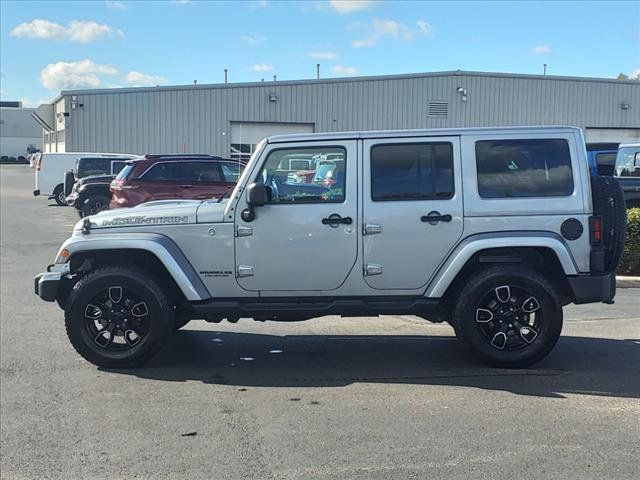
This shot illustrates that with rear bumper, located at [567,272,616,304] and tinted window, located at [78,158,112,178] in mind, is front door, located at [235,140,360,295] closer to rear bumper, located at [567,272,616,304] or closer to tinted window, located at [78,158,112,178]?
rear bumper, located at [567,272,616,304]

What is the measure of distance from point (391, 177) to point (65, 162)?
21378 mm

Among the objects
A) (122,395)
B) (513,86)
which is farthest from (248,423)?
(513,86)

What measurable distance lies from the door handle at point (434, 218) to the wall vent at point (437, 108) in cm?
2845

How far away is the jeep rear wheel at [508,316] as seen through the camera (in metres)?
5.26

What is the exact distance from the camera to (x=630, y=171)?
46.0 ft

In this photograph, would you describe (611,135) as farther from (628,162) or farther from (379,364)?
(379,364)

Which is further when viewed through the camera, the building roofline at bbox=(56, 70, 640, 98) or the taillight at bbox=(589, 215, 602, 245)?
the building roofline at bbox=(56, 70, 640, 98)

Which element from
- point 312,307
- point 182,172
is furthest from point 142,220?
point 182,172

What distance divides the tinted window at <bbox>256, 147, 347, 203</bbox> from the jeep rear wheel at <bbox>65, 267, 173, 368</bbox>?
52.7 inches

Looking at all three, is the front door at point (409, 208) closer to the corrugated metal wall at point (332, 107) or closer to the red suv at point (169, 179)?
the red suv at point (169, 179)

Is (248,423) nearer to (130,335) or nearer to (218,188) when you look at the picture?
(130,335)

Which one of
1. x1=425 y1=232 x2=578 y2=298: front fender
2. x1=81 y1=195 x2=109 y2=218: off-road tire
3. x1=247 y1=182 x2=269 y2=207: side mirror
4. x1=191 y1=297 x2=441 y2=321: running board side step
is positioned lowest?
x1=191 y1=297 x2=441 y2=321: running board side step

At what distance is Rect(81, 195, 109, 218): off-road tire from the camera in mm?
17109

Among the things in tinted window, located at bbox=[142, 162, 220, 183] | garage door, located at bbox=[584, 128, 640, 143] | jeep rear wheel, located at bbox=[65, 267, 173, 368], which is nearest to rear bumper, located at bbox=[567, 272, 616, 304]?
jeep rear wheel, located at bbox=[65, 267, 173, 368]
